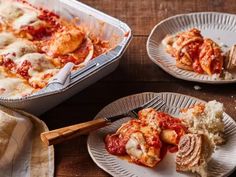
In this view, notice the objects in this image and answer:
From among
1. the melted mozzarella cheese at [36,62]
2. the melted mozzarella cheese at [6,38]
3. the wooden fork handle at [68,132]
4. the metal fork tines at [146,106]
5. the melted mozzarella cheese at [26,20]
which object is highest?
the melted mozzarella cheese at [26,20]

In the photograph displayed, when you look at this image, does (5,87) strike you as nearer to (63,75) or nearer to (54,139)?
(63,75)

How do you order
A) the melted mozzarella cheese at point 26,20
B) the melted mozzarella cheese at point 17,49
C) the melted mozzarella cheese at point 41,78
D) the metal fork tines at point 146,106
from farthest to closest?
1. the melted mozzarella cheese at point 26,20
2. the melted mozzarella cheese at point 17,49
3. the melted mozzarella cheese at point 41,78
4. the metal fork tines at point 146,106

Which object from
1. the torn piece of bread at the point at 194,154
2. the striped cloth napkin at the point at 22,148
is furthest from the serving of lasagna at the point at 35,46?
the torn piece of bread at the point at 194,154

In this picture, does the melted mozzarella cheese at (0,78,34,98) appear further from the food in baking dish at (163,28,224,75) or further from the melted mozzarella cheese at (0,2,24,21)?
the food in baking dish at (163,28,224,75)

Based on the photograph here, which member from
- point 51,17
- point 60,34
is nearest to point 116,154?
point 60,34

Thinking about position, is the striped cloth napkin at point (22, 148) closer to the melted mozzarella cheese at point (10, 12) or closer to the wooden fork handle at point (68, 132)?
the wooden fork handle at point (68, 132)

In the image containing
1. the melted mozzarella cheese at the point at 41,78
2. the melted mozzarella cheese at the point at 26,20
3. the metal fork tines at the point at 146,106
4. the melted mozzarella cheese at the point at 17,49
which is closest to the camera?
the metal fork tines at the point at 146,106
